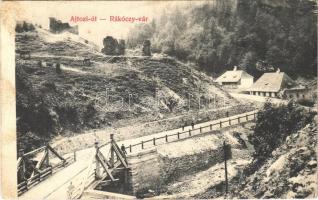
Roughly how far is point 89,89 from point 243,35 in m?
3.39

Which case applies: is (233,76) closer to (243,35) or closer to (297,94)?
(243,35)

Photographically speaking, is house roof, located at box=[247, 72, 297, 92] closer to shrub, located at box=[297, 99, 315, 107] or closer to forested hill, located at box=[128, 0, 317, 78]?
forested hill, located at box=[128, 0, 317, 78]

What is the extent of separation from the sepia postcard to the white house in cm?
2

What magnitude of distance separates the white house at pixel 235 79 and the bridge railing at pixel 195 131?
2.24 ft

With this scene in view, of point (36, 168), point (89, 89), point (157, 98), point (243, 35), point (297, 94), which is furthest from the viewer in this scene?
point (297, 94)

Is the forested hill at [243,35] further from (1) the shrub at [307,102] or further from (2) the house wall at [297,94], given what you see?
(1) the shrub at [307,102]

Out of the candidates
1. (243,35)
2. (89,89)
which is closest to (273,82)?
(243,35)

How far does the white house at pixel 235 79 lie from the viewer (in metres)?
8.77

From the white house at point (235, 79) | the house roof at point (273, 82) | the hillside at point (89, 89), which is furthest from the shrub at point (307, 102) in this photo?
the hillside at point (89, 89)

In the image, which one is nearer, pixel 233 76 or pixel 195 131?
pixel 233 76

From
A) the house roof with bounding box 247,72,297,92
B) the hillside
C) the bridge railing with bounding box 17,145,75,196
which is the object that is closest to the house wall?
the house roof with bounding box 247,72,297,92

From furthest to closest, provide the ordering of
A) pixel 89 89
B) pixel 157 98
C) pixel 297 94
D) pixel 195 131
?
1. pixel 195 131
2. pixel 297 94
3. pixel 157 98
4. pixel 89 89

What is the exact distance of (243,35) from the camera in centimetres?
856

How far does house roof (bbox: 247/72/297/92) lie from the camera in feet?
28.6
